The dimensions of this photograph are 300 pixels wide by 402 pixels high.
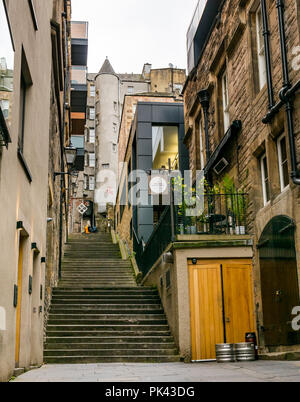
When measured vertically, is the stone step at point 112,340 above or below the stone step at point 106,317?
Result: below

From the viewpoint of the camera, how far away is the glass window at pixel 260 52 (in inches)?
465

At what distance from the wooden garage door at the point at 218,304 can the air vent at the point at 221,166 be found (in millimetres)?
3048

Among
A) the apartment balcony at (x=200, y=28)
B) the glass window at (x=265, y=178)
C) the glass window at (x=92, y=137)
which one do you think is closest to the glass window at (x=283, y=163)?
the glass window at (x=265, y=178)

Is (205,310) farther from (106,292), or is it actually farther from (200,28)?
(200,28)

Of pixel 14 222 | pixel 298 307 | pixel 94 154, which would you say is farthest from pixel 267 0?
pixel 94 154

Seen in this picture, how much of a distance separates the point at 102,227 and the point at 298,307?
42.4 metres

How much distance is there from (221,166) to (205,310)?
4.23 m

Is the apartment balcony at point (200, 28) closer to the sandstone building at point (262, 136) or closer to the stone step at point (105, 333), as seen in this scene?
the sandstone building at point (262, 136)

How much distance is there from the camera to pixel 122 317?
13945 millimetres

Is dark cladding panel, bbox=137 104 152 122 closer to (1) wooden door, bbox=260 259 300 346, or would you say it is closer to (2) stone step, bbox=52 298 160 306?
(2) stone step, bbox=52 298 160 306

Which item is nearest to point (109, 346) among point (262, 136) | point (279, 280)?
point (279, 280)

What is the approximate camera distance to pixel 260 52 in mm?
12062

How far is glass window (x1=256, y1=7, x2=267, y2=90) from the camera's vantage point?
465 inches

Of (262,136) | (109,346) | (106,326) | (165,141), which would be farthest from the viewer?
(165,141)
